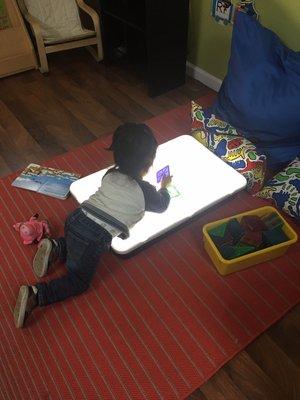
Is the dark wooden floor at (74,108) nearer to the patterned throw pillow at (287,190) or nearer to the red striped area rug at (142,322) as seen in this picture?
the red striped area rug at (142,322)

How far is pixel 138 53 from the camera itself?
9.43 ft

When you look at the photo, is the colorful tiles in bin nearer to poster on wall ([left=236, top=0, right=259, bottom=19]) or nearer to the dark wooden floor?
the dark wooden floor

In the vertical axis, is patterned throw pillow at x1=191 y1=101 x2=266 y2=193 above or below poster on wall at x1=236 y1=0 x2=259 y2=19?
below

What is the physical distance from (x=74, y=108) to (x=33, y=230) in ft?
3.89

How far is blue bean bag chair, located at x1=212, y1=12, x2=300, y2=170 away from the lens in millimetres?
1750

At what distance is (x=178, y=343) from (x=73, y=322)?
42 cm

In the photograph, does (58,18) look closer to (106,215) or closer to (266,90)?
(266,90)

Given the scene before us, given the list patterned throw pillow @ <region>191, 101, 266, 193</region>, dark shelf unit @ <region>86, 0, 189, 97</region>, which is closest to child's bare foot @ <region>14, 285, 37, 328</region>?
patterned throw pillow @ <region>191, 101, 266, 193</region>

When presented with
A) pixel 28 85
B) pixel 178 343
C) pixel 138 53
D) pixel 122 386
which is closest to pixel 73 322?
pixel 122 386

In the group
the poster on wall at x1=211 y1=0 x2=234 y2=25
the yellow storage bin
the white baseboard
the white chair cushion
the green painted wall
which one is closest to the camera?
the yellow storage bin

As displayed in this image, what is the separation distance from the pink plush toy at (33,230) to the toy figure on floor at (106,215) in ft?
0.99

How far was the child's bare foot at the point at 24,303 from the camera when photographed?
133 centimetres

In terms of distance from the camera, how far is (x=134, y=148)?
1.23 meters

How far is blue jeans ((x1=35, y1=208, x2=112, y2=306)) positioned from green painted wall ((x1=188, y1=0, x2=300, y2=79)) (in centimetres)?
153
